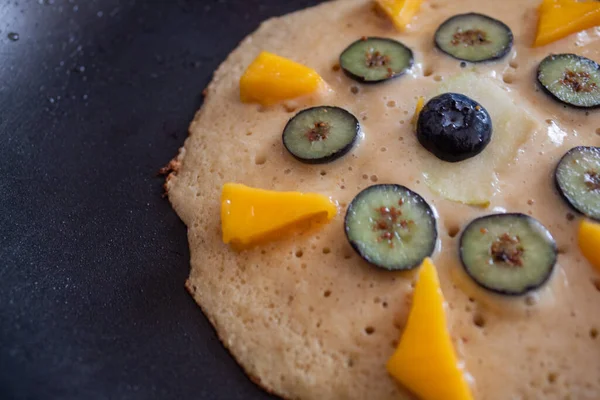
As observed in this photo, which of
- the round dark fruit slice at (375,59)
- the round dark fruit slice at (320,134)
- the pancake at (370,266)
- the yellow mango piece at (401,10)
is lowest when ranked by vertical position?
the pancake at (370,266)

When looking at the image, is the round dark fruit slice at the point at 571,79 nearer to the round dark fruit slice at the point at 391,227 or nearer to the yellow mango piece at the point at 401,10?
the yellow mango piece at the point at 401,10

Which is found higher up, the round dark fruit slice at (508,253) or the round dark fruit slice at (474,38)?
the round dark fruit slice at (474,38)

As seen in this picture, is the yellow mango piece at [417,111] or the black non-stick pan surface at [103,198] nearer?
the black non-stick pan surface at [103,198]

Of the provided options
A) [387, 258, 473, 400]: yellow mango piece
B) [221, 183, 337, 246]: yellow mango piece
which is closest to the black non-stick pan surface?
[221, 183, 337, 246]: yellow mango piece

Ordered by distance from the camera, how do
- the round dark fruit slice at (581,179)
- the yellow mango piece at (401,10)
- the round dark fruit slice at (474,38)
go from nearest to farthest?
the round dark fruit slice at (581,179)
the round dark fruit slice at (474,38)
the yellow mango piece at (401,10)

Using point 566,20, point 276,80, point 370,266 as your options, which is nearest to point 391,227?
point 370,266

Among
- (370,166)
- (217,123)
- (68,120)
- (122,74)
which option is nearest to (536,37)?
(370,166)

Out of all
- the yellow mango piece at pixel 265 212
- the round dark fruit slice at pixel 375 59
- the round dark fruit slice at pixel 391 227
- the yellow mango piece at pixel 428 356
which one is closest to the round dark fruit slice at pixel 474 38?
the round dark fruit slice at pixel 375 59
